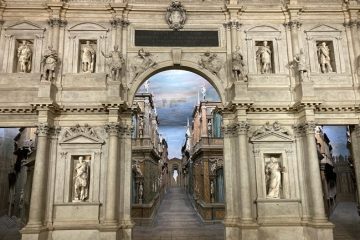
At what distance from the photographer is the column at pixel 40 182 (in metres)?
11.2

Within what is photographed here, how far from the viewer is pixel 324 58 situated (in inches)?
539

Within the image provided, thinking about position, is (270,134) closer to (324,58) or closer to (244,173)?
(244,173)

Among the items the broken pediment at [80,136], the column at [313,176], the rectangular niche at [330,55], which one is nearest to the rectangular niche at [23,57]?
the broken pediment at [80,136]

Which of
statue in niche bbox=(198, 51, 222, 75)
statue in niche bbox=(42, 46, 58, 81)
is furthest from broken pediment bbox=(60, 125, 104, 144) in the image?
statue in niche bbox=(198, 51, 222, 75)

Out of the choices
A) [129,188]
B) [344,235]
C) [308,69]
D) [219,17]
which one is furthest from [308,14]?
[129,188]

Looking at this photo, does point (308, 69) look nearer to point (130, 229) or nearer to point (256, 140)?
point (256, 140)

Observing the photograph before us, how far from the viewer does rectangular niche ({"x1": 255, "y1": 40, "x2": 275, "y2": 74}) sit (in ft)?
44.4

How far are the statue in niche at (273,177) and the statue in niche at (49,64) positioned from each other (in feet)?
30.3

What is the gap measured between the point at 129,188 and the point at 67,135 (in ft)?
10.5

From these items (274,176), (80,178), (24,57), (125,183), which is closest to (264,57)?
(274,176)

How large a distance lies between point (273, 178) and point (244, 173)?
1364 mm

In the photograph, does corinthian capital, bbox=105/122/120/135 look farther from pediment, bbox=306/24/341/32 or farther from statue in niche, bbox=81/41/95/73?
pediment, bbox=306/24/341/32

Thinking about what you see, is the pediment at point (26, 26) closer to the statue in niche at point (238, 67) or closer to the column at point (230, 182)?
the statue in niche at point (238, 67)

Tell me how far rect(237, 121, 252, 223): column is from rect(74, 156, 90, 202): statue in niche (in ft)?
19.3
